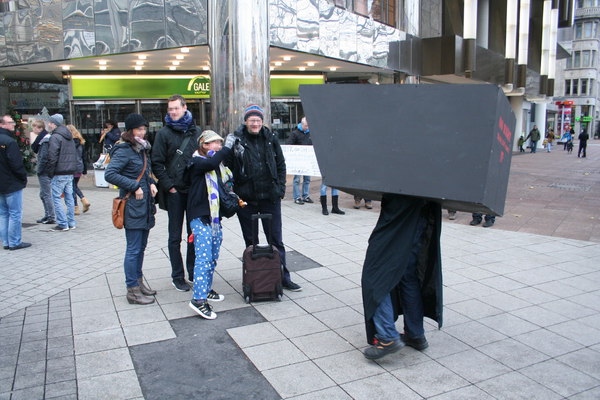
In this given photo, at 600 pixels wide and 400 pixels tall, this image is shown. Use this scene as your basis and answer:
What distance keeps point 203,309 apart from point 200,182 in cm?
118

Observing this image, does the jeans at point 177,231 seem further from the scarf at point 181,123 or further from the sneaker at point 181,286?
the scarf at point 181,123

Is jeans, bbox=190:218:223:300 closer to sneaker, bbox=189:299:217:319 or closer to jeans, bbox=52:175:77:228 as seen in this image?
sneaker, bbox=189:299:217:319

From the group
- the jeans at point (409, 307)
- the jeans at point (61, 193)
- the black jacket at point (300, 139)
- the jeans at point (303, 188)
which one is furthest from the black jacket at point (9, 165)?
the jeans at point (409, 307)

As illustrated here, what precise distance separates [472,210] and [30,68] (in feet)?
56.1

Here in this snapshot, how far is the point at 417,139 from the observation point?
→ 3182mm

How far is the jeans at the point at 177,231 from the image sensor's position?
17.2 feet

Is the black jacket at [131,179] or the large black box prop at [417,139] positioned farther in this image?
the black jacket at [131,179]

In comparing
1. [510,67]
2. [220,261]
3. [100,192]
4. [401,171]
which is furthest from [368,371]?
[510,67]

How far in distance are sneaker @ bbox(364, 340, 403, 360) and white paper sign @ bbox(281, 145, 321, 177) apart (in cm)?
683

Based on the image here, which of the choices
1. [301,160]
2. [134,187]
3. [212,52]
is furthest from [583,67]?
[134,187]

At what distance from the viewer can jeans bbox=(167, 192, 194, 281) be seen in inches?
207

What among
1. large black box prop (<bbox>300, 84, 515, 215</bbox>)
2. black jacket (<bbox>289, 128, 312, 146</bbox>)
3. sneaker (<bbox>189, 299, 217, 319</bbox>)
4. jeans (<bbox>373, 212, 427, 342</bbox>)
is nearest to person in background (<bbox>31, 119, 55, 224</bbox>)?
black jacket (<bbox>289, 128, 312, 146</bbox>)

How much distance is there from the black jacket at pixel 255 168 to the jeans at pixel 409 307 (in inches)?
73.5

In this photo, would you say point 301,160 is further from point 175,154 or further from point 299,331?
point 299,331
